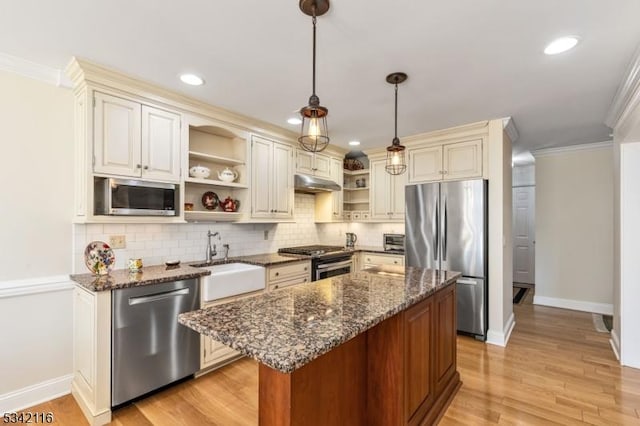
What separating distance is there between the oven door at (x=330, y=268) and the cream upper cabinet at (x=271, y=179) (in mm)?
761

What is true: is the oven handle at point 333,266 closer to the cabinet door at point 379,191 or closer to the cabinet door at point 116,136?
the cabinet door at point 379,191

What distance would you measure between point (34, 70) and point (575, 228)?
6710 millimetres

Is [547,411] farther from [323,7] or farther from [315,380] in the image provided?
[323,7]

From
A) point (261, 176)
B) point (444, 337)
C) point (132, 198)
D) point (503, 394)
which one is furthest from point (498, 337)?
point (132, 198)

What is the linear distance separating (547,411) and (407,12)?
9.45 ft

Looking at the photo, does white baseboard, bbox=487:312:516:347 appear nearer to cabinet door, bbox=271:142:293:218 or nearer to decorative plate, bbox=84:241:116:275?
cabinet door, bbox=271:142:293:218

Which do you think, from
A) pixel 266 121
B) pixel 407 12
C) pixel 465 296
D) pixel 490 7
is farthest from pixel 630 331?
pixel 266 121

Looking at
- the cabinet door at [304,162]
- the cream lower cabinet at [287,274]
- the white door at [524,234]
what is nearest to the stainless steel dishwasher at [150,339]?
the cream lower cabinet at [287,274]

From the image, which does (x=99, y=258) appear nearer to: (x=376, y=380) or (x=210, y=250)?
(x=210, y=250)

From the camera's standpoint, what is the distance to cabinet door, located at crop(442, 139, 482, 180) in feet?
12.2

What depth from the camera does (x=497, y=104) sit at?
3057mm

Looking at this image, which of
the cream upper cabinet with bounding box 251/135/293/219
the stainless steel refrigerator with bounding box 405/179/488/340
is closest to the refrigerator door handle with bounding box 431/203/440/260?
the stainless steel refrigerator with bounding box 405/179/488/340

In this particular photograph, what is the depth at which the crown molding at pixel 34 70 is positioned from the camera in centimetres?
226

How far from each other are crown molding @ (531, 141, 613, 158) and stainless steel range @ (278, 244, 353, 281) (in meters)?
3.48
